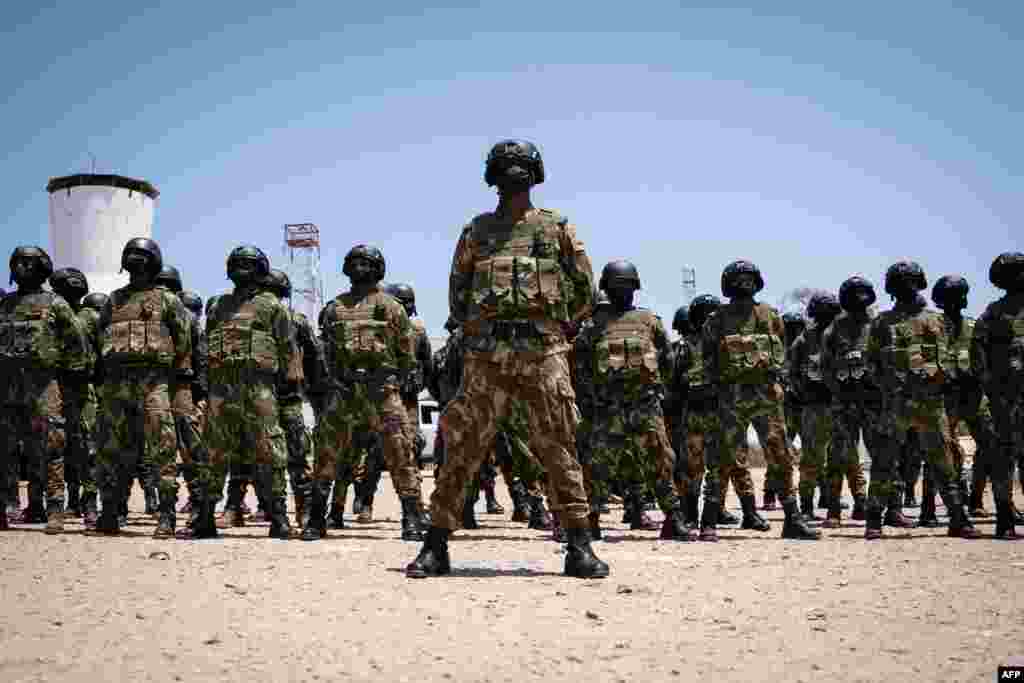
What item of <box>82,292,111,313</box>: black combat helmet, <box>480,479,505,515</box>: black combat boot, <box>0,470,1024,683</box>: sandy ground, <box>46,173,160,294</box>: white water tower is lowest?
<box>480,479,505,515</box>: black combat boot

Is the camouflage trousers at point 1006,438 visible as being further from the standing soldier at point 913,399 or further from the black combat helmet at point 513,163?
the black combat helmet at point 513,163

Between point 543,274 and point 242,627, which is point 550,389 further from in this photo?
point 242,627

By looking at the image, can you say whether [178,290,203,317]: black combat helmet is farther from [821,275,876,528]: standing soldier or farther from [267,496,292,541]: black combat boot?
[821,275,876,528]: standing soldier

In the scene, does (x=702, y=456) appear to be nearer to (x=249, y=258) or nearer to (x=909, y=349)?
(x=909, y=349)

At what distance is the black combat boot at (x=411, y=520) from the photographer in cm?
838

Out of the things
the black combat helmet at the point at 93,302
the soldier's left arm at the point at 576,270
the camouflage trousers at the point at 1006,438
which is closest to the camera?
the soldier's left arm at the point at 576,270

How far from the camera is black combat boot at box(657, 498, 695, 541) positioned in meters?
8.42

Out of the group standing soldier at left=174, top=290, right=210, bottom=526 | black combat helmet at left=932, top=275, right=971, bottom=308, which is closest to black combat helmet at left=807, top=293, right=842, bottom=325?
black combat helmet at left=932, top=275, right=971, bottom=308

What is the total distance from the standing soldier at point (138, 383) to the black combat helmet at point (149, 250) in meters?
0.01

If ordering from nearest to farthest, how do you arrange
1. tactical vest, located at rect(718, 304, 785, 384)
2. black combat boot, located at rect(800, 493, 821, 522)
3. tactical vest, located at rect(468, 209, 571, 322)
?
tactical vest, located at rect(468, 209, 571, 322) < tactical vest, located at rect(718, 304, 785, 384) < black combat boot, located at rect(800, 493, 821, 522)

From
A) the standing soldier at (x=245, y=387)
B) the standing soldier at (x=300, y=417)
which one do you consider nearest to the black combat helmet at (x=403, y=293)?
the standing soldier at (x=300, y=417)

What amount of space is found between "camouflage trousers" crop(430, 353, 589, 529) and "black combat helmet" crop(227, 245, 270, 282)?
3.84 m

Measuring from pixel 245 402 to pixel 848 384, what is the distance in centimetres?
703

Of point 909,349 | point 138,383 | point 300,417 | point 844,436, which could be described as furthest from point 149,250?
point 844,436
